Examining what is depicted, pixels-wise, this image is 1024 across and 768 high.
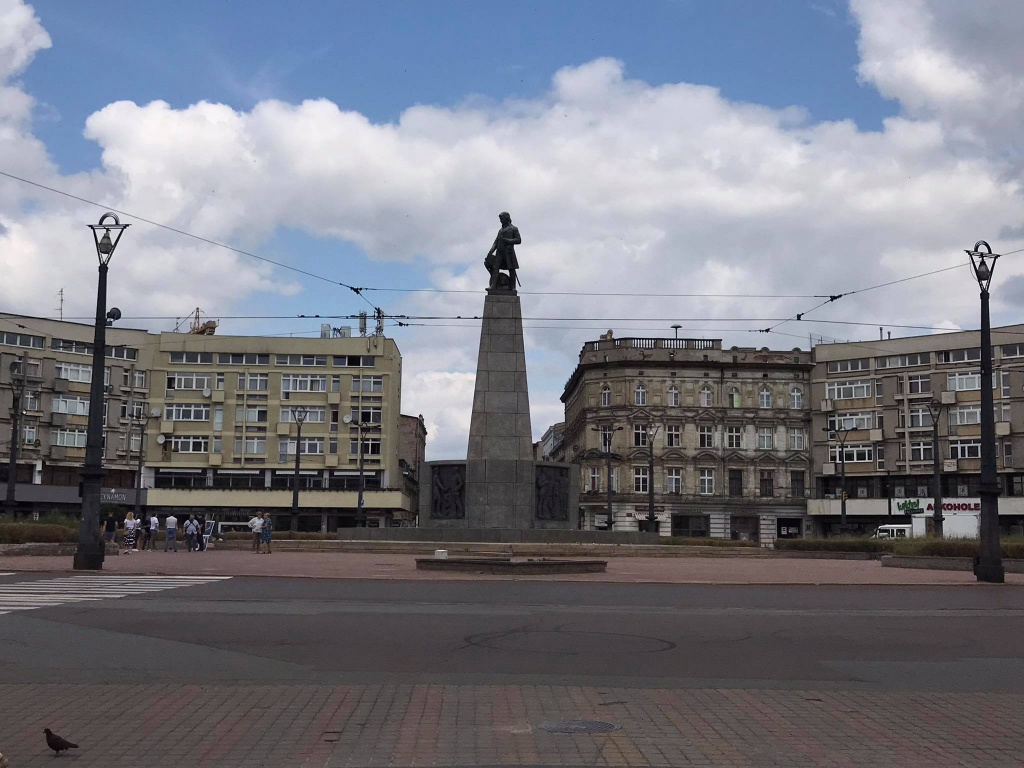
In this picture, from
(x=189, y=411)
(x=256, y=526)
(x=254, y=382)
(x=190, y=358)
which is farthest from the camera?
(x=190, y=358)

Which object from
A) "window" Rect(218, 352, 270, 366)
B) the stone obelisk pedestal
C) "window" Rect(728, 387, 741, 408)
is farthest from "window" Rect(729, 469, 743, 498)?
the stone obelisk pedestal

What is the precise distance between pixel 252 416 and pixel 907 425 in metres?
46.8

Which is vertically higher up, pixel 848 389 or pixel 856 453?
pixel 848 389

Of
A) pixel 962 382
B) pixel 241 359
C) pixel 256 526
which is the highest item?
pixel 241 359

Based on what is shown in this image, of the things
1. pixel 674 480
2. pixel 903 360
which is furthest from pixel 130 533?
pixel 903 360

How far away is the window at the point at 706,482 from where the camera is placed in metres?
79.0

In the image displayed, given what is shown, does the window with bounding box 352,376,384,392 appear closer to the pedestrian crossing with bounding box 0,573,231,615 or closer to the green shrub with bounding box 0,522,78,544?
the green shrub with bounding box 0,522,78,544

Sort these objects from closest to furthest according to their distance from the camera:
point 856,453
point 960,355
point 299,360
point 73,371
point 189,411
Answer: point 960,355
point 73,371
point 856,453
point 189,411
point 299,360

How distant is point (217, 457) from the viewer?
265ft

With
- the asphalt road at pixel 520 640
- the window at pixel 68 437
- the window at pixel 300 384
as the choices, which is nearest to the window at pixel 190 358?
the window at pixel 300 384

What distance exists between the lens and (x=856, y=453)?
78.4 m

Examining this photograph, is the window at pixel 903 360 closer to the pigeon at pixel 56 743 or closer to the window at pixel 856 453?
the window at pixel 856 453

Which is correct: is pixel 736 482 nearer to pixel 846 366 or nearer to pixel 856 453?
pixel 856 453

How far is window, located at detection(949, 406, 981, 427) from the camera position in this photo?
73088 millimetres
